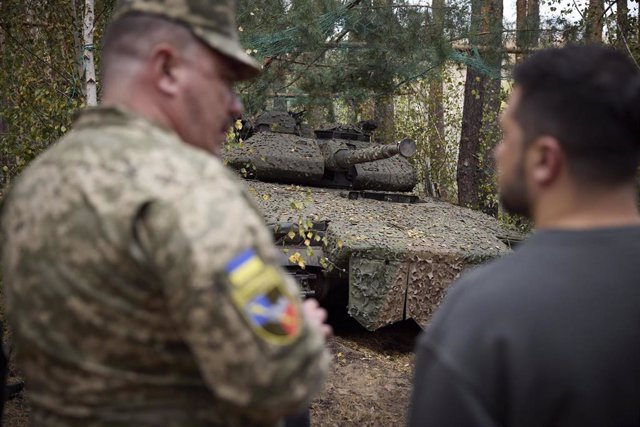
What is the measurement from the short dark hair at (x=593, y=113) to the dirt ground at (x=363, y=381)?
399 cm

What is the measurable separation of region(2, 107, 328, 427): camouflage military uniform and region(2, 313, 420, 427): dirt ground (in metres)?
3.44

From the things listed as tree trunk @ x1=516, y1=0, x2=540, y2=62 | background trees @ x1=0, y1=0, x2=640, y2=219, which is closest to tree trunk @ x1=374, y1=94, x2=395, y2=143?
background trees @ x1=0, y1=0, x2=640, y2=219

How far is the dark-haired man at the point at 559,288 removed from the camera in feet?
4.33

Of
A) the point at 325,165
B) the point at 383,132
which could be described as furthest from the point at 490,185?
the point at 383,132

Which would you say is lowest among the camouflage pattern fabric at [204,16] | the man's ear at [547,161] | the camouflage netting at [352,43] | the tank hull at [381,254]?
the tank hull at [381,254]

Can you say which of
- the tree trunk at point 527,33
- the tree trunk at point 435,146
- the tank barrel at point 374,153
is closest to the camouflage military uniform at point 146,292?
the tank barrel at point 374,153

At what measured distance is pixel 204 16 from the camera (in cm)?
156

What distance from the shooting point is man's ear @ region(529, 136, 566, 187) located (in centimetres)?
144

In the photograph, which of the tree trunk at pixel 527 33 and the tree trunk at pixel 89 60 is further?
the tree trunk at pixel 527 33

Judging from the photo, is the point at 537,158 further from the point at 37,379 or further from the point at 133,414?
the point at 37,379

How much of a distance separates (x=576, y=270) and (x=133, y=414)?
2.72ft

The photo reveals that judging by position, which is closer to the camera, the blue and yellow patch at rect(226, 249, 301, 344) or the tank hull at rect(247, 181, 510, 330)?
the blue and yellow patch at rect(226, 249, 301, 344)

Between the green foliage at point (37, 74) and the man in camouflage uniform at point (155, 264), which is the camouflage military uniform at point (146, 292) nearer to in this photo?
the man in camouflage uniform at point (155, 264)

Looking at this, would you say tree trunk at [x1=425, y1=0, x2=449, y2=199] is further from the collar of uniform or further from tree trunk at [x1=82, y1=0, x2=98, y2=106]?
the collar of uniform
